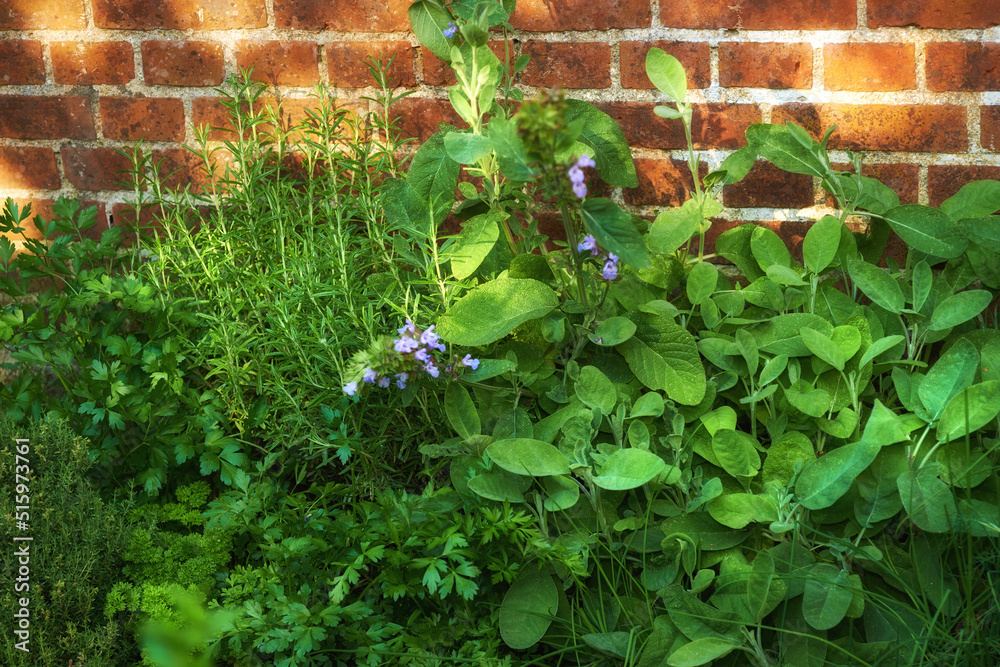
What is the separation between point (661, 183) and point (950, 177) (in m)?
0.59

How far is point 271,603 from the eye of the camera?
1.00 m

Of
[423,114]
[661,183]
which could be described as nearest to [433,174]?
[423,114]

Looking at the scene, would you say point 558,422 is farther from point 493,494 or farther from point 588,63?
point 588,63

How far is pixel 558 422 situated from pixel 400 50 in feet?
2.95

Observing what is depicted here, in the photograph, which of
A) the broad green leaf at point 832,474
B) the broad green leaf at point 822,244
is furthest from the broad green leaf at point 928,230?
the broad green leaf at point 832,474

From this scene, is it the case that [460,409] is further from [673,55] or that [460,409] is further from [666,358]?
[673,55]

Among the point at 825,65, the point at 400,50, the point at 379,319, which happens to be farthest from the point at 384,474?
the point at 825,65

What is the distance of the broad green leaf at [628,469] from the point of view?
3.45 ft

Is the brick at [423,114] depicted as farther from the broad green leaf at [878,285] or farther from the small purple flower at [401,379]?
the broad green leaf at [878,285]

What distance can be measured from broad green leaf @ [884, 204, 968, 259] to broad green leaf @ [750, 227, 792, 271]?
19cm

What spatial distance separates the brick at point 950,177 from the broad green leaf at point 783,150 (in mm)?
295

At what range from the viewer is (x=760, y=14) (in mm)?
1458

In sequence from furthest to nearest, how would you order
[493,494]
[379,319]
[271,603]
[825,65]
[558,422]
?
1. [825,65]
2. [379,319]
3. [558,422]
4. [493,494]
5. [271,603]

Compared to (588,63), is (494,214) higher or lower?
lower
